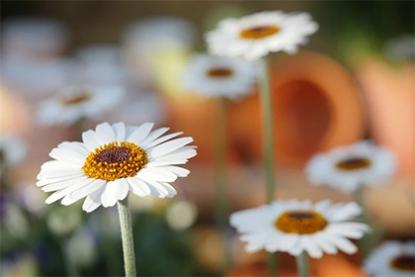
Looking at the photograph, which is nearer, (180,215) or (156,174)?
(156,174)

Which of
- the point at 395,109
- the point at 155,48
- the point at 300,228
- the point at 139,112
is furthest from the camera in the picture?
the point at 155,48

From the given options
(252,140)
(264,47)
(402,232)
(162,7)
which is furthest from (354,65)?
(264,47)

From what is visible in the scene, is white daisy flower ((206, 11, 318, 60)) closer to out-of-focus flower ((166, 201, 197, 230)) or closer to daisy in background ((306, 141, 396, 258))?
daisy in background ((306, 141, 396, 258))

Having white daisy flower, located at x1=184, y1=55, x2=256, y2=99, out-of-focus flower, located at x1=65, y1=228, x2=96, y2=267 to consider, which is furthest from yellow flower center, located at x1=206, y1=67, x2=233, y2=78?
out-of-focus flower, located at x1=65, y1=228, x2=96, y2=267

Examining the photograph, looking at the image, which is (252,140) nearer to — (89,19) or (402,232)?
(402,232)

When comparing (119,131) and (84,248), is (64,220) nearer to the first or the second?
(84,248)

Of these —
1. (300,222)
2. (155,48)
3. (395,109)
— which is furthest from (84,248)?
(155,48)
